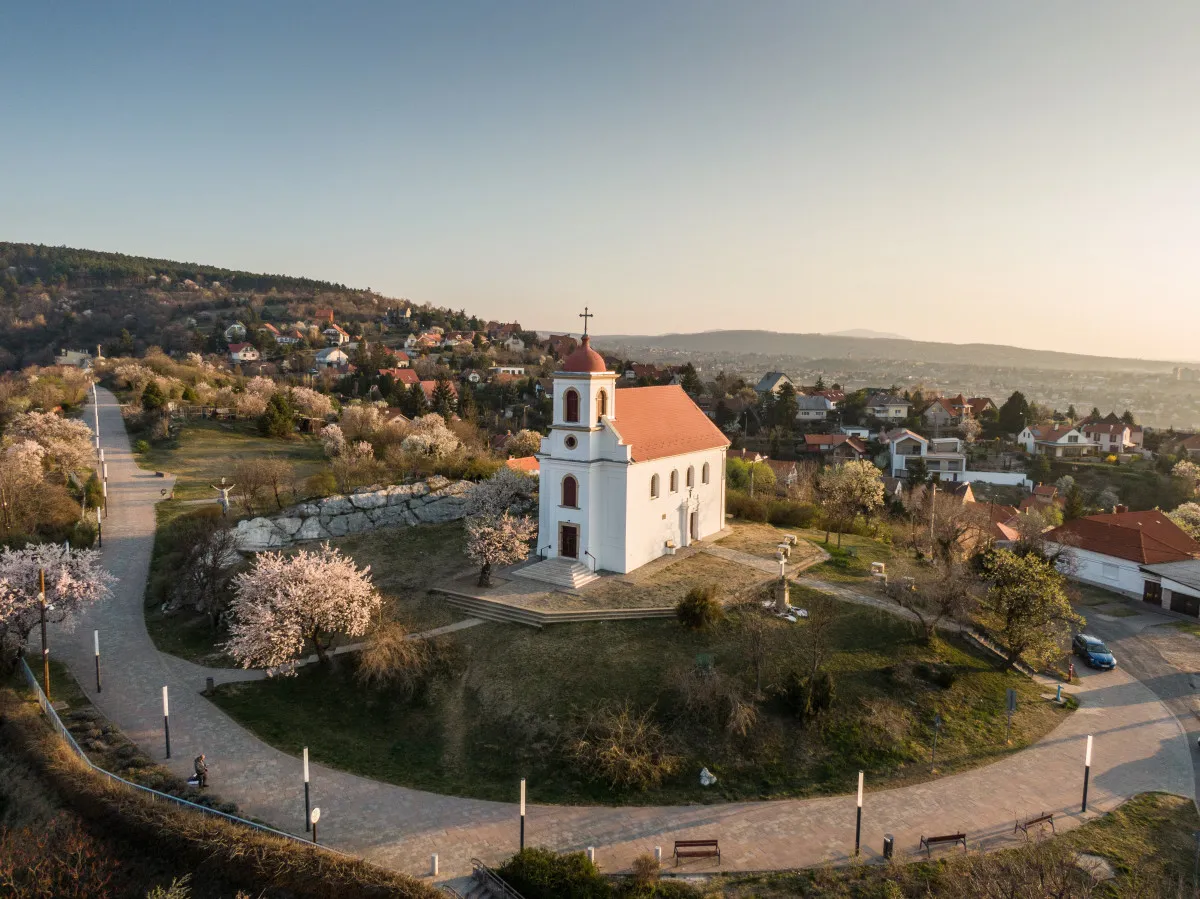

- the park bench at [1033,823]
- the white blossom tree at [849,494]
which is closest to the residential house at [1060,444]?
the white blossom tree at [849,494]

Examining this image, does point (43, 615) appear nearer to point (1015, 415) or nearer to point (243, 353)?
point (243, 353)

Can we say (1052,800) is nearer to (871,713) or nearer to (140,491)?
(871,713)

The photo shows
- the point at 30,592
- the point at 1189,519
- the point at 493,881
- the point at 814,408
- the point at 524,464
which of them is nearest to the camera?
the point at 493,881

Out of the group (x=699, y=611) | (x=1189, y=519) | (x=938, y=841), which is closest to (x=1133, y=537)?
(x=1189, y=519)

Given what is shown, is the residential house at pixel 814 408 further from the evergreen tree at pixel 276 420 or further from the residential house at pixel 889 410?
the evergreen tree at pixel 276 420


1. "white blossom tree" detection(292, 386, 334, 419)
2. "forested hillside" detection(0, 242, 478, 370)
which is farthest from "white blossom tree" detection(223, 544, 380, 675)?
"forested hillside" detection(0, 242, 478, 370)
